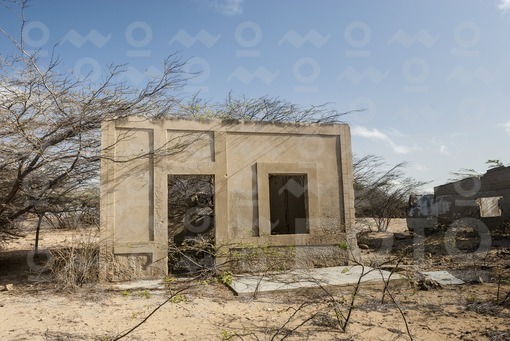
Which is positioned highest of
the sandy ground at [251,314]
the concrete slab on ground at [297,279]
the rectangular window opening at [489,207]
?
the rectangular window opening at [489,207]

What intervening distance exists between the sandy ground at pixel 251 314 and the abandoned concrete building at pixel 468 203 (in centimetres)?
545

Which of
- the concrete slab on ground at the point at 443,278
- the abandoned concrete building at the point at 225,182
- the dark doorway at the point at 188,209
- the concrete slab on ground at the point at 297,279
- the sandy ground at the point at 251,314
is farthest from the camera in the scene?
the dark doorway at the point at 188,209

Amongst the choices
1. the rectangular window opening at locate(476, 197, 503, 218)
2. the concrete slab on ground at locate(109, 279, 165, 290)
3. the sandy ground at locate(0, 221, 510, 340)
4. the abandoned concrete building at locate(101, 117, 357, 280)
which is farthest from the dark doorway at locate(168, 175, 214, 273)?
the rectangular window opening at locate(476, 197, 503, 218)

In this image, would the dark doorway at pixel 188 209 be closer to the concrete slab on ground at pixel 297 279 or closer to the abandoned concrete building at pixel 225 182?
the abandoned concrete building at pixel 225 182

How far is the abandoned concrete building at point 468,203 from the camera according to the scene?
12.0m

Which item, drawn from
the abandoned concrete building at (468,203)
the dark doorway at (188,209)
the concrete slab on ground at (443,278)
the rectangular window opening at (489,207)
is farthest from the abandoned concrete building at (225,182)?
the rectangular window opening at (489,207)

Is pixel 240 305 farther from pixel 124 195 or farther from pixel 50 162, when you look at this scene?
pixel 50 162

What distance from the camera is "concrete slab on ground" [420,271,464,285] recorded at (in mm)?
7332

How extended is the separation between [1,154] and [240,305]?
5626 mm

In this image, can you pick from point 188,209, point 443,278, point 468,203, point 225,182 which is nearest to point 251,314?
point 225,182

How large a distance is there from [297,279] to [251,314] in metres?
1.94

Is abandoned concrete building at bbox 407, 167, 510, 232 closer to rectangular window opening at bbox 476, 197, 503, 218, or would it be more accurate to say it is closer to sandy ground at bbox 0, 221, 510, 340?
rectangular window opening at bbox 476, 197, 503, 218

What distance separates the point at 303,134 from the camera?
29.8 ft

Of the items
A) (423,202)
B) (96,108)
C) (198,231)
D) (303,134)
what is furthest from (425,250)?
(96,108)
